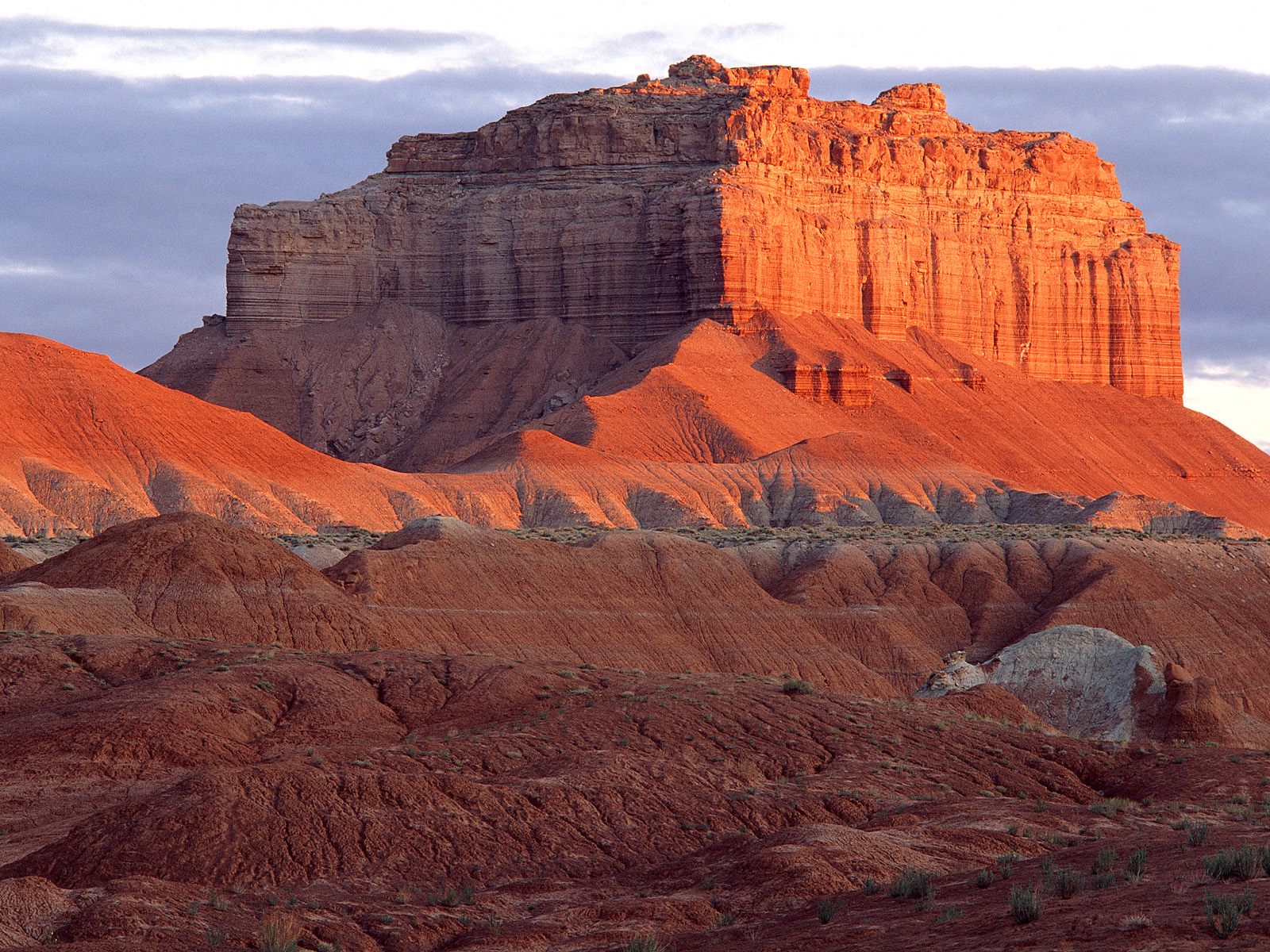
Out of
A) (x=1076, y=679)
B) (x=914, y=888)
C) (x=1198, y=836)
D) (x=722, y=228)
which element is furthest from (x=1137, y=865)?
(x=722, y=228)

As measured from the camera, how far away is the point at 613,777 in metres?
29.5

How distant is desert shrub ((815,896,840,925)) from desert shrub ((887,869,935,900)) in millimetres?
720

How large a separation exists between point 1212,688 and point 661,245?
256 feet

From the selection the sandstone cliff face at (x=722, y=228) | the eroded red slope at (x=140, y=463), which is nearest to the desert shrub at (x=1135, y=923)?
the eroded red slope at (x=140, y=463)

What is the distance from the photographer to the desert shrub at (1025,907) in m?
18.6

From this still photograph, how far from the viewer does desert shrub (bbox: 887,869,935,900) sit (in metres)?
21.4

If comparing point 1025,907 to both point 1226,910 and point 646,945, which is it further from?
point 646,945

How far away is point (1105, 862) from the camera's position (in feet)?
73.1

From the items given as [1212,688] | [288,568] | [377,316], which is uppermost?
[377,316]

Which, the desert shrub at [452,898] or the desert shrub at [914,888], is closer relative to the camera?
the desert shrub at [914,888]

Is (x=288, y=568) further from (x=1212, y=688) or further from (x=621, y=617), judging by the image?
(x=1212, y=688)

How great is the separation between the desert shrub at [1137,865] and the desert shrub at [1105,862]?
0.19 metres

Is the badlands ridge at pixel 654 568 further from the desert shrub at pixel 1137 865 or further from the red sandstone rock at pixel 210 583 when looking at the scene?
the desert shrub at pixel 1137 865

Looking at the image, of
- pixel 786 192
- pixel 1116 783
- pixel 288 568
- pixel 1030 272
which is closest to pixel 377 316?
pixel 786 192
